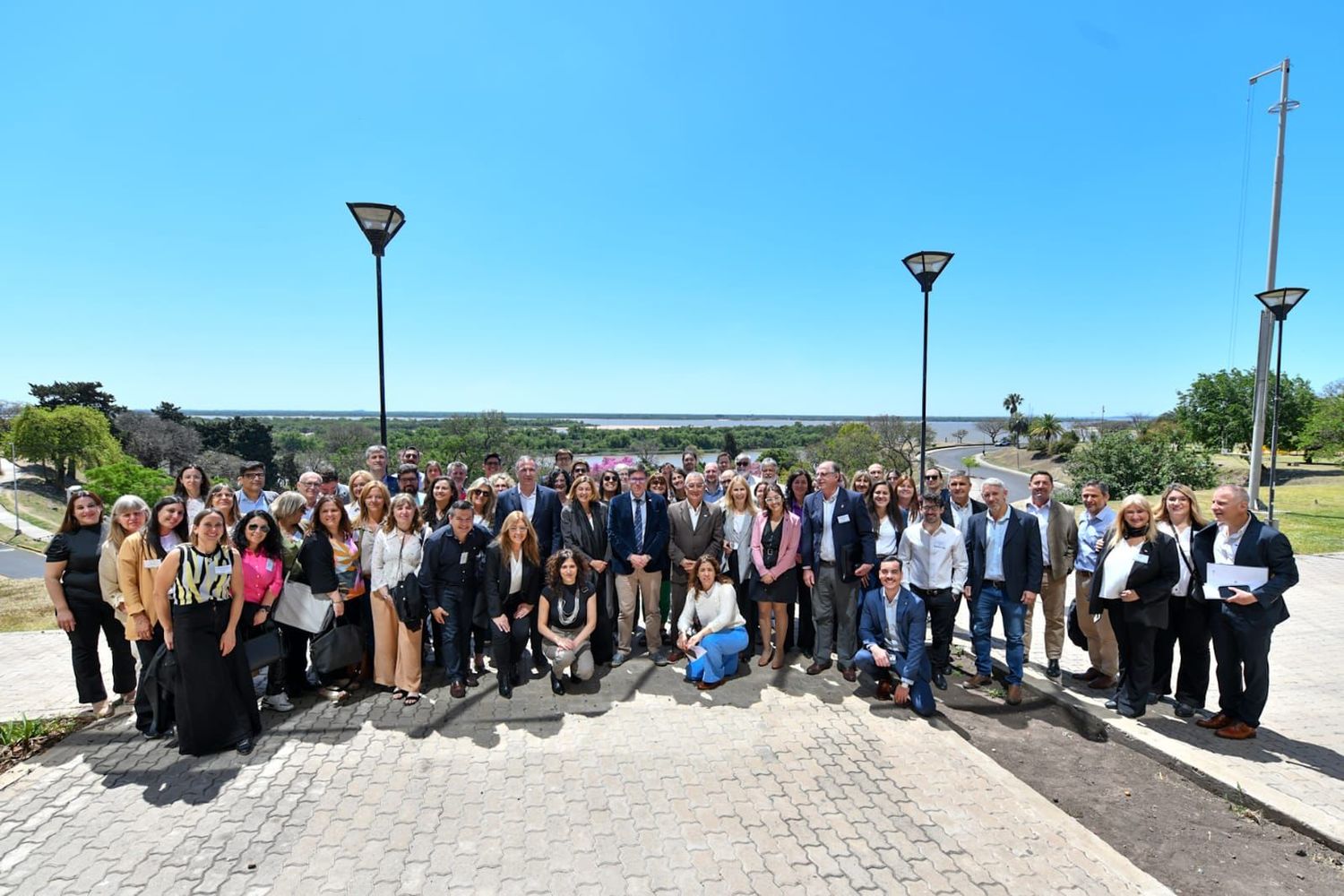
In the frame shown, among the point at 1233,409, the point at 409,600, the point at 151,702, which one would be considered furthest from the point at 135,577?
the point at 1233,409

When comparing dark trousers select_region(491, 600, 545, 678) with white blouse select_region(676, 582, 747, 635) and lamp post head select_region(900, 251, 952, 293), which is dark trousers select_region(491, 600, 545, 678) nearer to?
white blouse select_region(676, 582, 747, 635)

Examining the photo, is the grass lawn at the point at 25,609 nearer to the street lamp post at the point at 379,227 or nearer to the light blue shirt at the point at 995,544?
the street lamp post at the point at 379,227

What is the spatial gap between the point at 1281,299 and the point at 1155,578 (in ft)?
46.6

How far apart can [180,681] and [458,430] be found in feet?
216

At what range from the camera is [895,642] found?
539 cm

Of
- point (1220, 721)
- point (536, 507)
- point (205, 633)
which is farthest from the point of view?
point (536, 507)

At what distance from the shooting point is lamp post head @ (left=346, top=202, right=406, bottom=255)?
6.87 m

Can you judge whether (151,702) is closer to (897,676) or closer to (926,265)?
(897,676)

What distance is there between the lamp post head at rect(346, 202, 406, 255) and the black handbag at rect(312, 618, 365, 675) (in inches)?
166

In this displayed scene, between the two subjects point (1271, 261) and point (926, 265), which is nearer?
point (926, 265)

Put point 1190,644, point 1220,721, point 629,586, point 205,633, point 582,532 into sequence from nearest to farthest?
point 205,633
point 1220,721
point 1190,644
point 582,532
point 629,586

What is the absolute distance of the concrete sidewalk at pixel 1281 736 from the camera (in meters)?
3.92

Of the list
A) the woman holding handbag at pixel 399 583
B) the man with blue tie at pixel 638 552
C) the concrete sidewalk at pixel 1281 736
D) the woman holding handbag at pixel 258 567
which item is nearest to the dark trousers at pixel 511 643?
the woman holding handbag at pixel 399 583

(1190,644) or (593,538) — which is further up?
(593,538)
